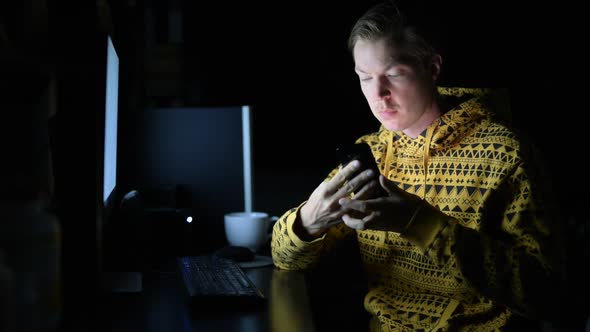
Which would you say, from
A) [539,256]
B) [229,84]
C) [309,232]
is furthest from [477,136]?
[229,84]

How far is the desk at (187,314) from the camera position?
3.07 ft

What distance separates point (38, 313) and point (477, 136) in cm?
97

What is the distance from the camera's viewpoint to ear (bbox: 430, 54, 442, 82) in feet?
4.28

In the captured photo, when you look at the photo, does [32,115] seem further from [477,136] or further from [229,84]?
[229,84]

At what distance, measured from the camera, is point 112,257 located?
53.3 inches

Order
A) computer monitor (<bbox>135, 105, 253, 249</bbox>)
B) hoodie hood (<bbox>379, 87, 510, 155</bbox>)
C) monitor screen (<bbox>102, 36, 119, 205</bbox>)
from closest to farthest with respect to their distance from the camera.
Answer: monitor screen (<bbox>102, 36, 119, 205</bbox>), hoodie hood (<bbox>379, 87, 510, 155</bbox>), computer monitor (<bbox>135, 105, 253, 249</bbox>)

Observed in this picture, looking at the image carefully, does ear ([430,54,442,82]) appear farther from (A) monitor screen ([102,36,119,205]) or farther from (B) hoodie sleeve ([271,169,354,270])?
(A) monitor screen ([102,36,119,205])

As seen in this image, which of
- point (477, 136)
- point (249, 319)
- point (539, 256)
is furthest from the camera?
point (477, 136)

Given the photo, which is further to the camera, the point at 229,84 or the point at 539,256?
the point at 229,84

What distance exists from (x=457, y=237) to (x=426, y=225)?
2.5 inches

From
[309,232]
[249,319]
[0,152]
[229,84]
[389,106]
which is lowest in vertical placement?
[249,319]

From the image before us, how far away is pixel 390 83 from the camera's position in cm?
127

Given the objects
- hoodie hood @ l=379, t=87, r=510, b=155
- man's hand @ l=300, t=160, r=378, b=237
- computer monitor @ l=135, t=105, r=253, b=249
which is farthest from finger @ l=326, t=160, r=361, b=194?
computer monitor @ l=135, t=105, r=253, b=249

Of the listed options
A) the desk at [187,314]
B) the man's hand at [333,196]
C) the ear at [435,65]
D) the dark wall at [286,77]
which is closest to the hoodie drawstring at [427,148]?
the ear at [435,65]
